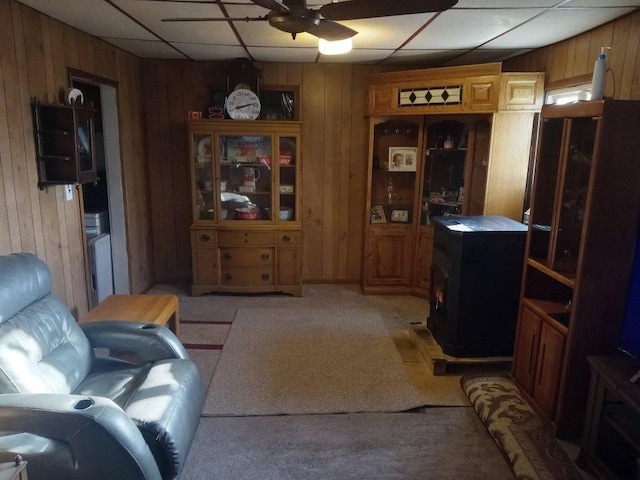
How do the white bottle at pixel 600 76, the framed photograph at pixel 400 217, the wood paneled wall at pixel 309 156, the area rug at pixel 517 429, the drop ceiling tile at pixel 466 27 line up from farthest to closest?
1. the framed photograph at pixel 400 217
2. the wood paneled wall at pixel 309 156
3. the drop ceiling tile at pixel 466 27
4. the white bottle at pixel 600 76
5. the area rug at pixel 517 429

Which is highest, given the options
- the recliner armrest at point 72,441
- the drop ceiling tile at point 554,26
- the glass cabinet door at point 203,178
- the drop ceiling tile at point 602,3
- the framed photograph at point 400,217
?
the drop ceiling tile at point 554,26

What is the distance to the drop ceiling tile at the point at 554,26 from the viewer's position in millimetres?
2600

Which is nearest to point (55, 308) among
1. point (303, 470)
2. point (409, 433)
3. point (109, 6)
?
point (303, 470)

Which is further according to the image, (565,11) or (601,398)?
(565,11)

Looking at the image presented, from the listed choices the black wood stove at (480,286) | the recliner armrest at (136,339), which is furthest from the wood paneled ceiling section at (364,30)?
the recliner armrest at (136,339)

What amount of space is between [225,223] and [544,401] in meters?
3.15

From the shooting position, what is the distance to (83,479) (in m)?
1.66

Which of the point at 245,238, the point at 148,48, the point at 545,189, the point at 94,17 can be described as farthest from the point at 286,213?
the point at 545,189

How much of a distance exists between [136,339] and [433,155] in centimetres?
332

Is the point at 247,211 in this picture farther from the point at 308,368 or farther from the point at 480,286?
the point at 480,286

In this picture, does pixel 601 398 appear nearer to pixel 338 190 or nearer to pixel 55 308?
pixel 55 308

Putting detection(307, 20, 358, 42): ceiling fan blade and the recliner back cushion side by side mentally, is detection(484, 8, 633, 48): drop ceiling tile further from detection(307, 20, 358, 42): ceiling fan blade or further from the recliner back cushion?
the recliner back cushion

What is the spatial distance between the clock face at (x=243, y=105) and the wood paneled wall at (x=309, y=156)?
13.1 inches

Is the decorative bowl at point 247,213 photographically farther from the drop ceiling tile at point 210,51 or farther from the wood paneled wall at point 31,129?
the drop ceiling tile at point 210,51
